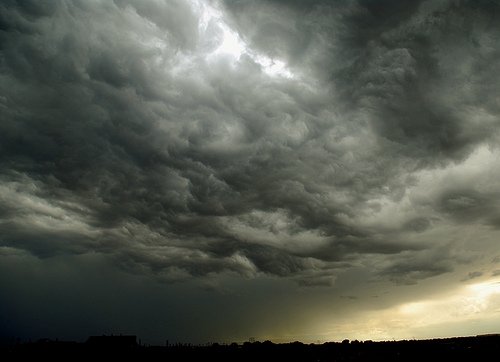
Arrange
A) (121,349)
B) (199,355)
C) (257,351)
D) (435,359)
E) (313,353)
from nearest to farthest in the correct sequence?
(435,359), (121,349), (199,355), (257,351), (313,353)

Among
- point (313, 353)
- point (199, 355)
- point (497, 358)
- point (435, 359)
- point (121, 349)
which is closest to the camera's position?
point (497, 358)

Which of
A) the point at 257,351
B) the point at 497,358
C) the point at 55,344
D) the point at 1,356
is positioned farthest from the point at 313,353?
the point at 1,356

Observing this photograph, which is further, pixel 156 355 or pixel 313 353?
pixel 313 353

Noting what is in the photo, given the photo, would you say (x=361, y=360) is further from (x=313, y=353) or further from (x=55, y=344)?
(x=55, y=344)

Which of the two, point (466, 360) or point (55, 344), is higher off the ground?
point (55, 344)

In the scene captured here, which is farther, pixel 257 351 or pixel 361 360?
pixel 257 351

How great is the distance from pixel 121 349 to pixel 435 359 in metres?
104

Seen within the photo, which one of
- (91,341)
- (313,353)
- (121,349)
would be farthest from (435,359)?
(91,341)

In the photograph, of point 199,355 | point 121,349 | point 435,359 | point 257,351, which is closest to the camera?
point 435,359

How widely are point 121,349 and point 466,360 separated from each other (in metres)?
110

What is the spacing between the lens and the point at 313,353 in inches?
7470

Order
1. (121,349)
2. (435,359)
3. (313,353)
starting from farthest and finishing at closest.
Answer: (313,353) < (121,349) < (435,359)

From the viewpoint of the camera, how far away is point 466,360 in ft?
384

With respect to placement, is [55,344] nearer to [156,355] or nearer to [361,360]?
[156,355]
